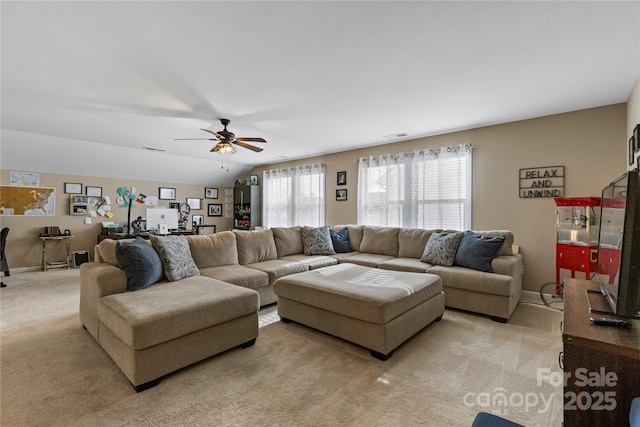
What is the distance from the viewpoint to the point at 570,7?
171cm

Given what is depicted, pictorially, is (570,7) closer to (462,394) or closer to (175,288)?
(462,394)

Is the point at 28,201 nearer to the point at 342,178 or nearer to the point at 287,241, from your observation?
the point at 287,241

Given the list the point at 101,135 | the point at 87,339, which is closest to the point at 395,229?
the point at 87,339

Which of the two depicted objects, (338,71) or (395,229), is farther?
(395,229)

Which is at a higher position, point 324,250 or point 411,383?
point 324,250

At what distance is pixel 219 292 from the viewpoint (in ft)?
7.75

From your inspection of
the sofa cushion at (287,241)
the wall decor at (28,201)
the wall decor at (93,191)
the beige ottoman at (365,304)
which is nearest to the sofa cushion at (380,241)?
the sofa cushion at (287,241)

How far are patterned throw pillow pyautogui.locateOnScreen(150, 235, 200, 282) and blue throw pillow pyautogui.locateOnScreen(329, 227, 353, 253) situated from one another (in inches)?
93.8

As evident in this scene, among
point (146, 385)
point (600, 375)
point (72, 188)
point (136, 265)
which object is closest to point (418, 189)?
point (600, 375)

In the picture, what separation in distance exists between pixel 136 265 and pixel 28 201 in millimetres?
4762

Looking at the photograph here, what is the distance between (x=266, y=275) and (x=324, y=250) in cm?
140

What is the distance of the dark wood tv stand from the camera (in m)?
1.00

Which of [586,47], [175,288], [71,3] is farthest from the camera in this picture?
[175,288]

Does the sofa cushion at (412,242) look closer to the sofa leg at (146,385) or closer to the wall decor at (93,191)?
the sofa leg at (146,385)
